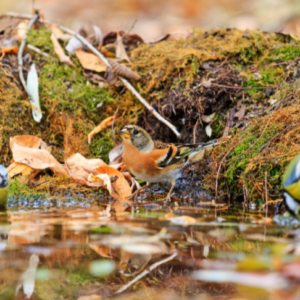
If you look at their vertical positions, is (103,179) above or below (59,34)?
below

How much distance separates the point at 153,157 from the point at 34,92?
252cm

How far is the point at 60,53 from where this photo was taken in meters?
6.57

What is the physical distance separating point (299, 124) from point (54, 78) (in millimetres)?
4147

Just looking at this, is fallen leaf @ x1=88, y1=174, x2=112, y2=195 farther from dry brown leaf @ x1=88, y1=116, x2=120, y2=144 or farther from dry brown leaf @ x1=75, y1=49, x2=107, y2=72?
dry brown leaf @ x1=75, y1=49, x2=107, y2=72

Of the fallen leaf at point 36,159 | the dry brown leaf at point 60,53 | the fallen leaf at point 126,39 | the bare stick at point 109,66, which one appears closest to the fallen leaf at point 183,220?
the bare stick at point 109,66

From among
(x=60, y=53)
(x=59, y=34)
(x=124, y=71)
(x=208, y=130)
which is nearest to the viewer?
(x=208, y=130)

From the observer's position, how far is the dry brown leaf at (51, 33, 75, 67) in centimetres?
649

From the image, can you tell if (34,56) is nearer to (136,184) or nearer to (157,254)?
(136,184)

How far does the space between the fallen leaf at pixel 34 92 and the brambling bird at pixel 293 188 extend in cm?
413

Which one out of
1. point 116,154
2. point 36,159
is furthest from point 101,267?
point 116,154

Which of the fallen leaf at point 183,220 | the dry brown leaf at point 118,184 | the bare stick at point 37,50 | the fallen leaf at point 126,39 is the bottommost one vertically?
the fallen leaf at point 183,220

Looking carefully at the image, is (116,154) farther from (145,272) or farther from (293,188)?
(145,272)

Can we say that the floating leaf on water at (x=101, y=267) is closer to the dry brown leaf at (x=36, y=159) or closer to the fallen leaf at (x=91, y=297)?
the fallen leaf at (x=91, y=297)

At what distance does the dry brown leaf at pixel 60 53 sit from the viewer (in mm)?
6488
